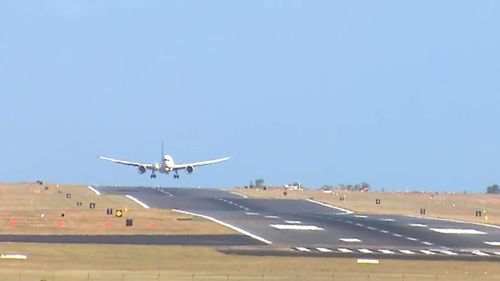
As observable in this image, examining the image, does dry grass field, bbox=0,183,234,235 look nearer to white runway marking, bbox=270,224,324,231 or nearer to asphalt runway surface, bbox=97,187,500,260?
asphalt runway surface, bbox=97,187,500,260

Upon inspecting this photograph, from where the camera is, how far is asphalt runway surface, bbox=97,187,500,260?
80.0 m

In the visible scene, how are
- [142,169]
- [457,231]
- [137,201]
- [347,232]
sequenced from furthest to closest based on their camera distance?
[142,169], [137,201], [457,231], [347,232]

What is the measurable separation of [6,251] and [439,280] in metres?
25.1

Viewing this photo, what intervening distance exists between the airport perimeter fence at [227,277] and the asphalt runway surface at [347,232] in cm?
1249

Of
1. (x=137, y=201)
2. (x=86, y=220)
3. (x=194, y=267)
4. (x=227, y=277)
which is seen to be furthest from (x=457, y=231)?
(x=137, y=201)

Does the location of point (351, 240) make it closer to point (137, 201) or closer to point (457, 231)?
point (457, 231)

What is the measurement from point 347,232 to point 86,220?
20.6 metres

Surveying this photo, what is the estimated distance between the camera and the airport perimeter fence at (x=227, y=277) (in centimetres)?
5872

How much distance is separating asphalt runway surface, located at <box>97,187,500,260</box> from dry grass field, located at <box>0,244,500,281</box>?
17.3 ft

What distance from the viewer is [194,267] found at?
66.8m

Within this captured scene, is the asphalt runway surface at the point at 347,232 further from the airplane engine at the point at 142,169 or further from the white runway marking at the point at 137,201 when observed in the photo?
the airplane engine at the point at 142,169

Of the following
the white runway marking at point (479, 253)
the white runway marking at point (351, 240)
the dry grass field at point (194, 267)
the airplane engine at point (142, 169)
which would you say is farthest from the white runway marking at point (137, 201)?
the dry grass field at point (194, 267)

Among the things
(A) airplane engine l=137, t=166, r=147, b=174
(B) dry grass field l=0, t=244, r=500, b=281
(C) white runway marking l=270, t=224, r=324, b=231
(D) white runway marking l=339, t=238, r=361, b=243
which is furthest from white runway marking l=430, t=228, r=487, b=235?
(A) airplane engine l=137, t=166, r=147, b=174

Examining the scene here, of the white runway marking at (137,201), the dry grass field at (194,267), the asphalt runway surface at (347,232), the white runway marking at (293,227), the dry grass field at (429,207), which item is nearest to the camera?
the dry grass field at (194,267)
